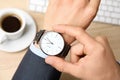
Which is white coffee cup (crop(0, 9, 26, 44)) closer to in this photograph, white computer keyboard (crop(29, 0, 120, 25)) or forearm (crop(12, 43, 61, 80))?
forearm (crop(12, 43, 61, 80))

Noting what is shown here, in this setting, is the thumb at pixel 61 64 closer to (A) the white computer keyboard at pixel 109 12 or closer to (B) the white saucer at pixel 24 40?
(B) the white saucer at pixel 24 40

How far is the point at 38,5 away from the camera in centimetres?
99

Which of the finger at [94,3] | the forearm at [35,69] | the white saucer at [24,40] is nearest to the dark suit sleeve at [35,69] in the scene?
the forearm at [35,69]

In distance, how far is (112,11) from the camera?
1.03 metres

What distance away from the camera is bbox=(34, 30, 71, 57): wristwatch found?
826 millimetres

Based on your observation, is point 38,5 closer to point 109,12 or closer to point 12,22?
point 12,22

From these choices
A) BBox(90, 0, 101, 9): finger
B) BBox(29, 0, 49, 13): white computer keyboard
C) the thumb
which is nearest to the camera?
the thumb

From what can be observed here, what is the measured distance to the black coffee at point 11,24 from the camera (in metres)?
0.95

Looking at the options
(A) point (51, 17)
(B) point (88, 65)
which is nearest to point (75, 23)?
(A) point (51, 17)

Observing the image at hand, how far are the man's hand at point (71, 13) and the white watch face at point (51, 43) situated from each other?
43mm

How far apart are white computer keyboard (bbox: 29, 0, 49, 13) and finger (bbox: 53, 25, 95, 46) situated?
0.18 m

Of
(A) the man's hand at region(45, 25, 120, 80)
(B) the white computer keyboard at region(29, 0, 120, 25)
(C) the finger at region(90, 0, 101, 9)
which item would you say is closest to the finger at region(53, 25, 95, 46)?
(A) the man's hand at region(45, 25, 120, 80)

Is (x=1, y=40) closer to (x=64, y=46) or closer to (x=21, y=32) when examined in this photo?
(x=21, y=32)

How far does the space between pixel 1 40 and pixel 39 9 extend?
17cm
